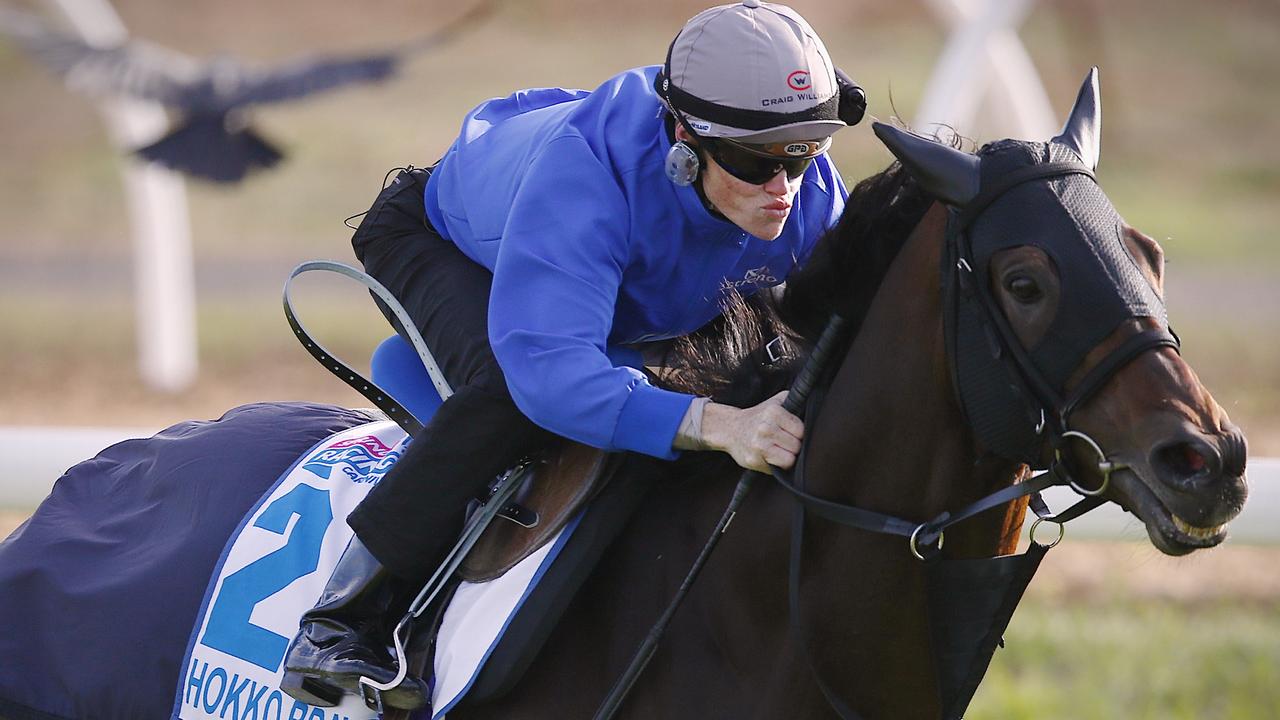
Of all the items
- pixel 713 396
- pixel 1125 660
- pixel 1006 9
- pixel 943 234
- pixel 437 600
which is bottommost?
pixel 1125 660

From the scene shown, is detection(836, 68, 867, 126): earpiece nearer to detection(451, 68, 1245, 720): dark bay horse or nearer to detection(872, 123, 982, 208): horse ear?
detection(451, 68, 1245, 720): dark bay horse

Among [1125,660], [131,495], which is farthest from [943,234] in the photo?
[1125,660]

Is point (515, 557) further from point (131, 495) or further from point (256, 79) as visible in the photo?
point (256, 79)

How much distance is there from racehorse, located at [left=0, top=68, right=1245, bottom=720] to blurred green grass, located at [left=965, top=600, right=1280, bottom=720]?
2690 mm

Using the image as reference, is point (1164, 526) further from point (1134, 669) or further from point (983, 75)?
point (983, 75)

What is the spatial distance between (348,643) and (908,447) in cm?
110

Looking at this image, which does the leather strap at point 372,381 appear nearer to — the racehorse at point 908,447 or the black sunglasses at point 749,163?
the racehorse at point 908,447

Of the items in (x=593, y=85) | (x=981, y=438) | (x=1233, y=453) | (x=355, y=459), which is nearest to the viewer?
(x=1233, y=453)

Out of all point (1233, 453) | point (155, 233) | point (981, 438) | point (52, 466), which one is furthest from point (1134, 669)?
point (155, 233)

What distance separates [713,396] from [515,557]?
476 millimetres

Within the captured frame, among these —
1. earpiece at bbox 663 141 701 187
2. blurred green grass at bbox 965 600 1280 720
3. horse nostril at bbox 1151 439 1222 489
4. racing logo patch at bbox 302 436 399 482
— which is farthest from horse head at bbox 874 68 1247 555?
blurred green grass at bbox 965 600 1280 720

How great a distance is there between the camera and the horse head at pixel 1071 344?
202 cm

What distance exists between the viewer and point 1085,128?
2408 millimetres

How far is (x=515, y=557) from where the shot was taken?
269 centimetres
